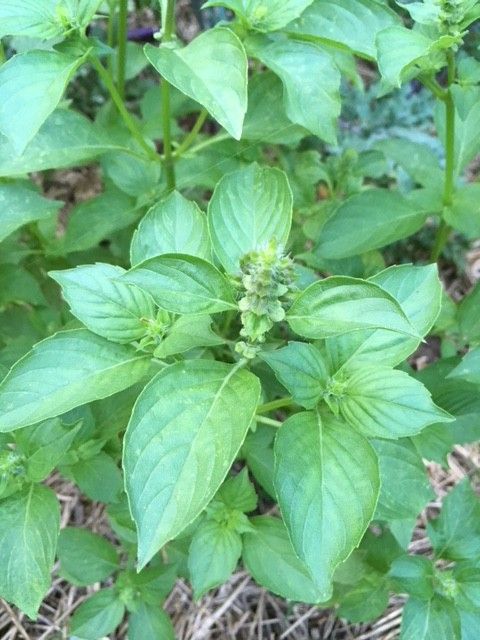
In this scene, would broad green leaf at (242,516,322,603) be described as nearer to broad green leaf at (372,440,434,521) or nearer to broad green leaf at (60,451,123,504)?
broad green leaf at (372,440,434,521)

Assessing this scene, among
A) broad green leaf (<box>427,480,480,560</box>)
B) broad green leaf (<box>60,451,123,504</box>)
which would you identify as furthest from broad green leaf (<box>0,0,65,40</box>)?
broad green leaf (<box>427,480,480,560</box>)

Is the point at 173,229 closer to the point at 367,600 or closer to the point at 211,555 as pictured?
the point at 211,555

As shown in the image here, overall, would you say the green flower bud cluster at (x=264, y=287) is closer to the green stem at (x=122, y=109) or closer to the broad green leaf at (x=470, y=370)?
the broad green leaf at (x=470, y=370)

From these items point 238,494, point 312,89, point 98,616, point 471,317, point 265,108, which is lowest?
point 98,616

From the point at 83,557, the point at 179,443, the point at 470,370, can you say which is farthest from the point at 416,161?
the point at 83,557

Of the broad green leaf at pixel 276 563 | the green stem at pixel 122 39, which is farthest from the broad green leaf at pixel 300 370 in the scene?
the green stem at pixel 122 39

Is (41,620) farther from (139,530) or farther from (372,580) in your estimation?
(139,530)
